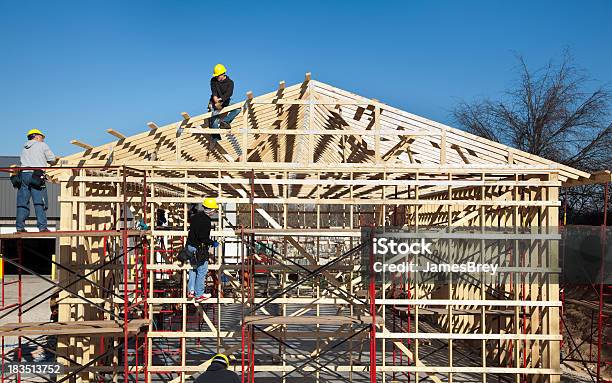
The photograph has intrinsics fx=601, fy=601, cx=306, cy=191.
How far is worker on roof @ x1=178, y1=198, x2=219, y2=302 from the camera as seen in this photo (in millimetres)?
10875

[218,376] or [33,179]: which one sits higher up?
[33,179]

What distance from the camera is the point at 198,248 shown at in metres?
11.0

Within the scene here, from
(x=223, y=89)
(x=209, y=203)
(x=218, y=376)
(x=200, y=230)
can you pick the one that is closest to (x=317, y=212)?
(x=209, y=203)

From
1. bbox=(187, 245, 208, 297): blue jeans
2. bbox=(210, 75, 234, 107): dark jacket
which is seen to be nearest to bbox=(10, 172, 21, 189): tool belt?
bbox=(187, 245, 208, 297): blue jeans

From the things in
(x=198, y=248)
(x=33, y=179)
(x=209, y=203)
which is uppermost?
(x=33, y=179)

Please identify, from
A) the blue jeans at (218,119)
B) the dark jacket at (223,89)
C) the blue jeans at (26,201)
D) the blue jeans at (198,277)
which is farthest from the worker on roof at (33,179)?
the dark jacket at (223,89)

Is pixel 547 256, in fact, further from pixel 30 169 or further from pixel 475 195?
pixel 30 169

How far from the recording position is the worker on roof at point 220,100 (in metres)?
11.9

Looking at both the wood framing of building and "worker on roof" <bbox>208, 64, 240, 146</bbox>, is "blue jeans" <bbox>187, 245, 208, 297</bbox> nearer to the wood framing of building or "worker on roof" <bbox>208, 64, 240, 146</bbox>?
the wood framing of building

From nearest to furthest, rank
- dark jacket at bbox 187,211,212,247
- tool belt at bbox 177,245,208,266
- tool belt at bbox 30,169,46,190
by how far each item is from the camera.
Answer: tool belt at bbox 30,169,46,190
dark jacket at bbox 187,211,212,247
tool belt at bbox 177,245,208,266

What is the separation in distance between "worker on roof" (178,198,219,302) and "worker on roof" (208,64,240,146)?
166 cm

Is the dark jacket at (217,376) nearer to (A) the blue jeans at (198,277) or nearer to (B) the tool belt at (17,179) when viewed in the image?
(A) the blue jeans at (198,277)

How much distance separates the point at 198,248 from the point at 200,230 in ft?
1.19

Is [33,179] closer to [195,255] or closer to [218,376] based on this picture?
[195,255]
